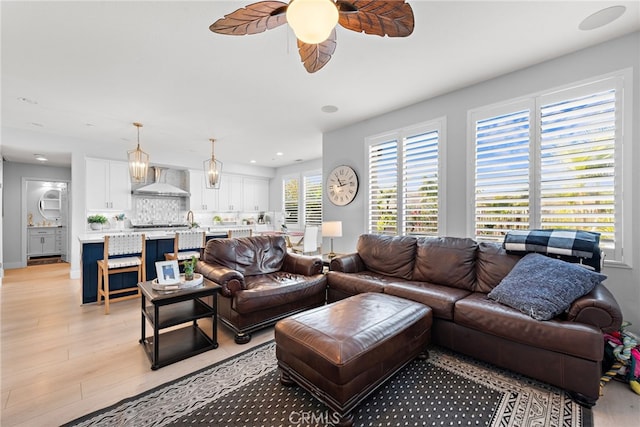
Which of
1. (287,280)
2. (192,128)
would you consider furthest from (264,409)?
(192,128)

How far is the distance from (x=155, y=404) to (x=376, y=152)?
12.7 ft

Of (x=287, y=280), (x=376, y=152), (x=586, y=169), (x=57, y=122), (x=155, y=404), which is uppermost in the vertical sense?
(x=57, y=122)

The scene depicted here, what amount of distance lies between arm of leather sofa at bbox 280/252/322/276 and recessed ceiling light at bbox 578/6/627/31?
3337 mm

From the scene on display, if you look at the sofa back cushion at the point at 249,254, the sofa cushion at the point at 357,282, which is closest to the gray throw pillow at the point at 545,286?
the sofa cushion at the point at 357,282

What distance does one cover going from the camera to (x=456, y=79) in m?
3.07

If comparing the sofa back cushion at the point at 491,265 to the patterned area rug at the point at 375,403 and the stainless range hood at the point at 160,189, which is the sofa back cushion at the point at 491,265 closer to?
the patterned area rug at the point at 375,403

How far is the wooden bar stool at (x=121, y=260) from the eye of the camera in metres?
3.57

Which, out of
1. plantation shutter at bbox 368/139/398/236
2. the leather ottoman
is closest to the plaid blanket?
the leather ottoman

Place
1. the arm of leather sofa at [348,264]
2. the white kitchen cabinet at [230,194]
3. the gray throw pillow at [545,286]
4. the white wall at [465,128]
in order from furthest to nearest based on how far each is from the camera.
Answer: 1. the white kitchen cabinet at [230,194]
2. the arm of leather sofa at [348,264]
3. the white wall at [465,128]
4. the gray throw pillow at [545,286]

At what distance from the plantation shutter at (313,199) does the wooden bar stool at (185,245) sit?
3.55 meters

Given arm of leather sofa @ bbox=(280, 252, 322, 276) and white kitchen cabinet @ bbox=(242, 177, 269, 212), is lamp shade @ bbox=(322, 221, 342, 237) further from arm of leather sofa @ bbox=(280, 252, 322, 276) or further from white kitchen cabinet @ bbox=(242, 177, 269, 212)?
white kitchen cabinet @ bbox=(242, 177, 269, 212)

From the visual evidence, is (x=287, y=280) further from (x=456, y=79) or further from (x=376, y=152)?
(x=456, y=79)

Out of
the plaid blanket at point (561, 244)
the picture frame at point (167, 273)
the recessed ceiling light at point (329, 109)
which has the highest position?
the recessed ceiling light at point (329, 109)

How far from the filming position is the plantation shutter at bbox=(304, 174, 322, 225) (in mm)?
7496
